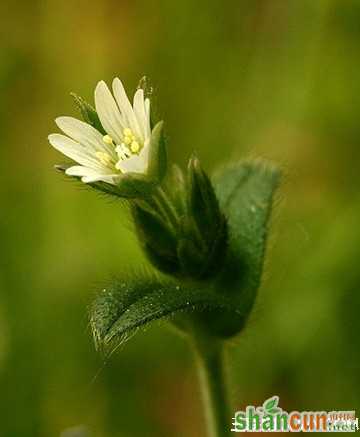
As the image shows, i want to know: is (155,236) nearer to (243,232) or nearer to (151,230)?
(151,230)

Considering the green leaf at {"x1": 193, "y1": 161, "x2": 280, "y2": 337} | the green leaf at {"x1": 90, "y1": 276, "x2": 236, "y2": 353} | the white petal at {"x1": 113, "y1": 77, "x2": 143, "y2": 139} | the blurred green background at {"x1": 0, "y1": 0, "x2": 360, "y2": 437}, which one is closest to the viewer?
the green leaf at {"x1": 90, "y1": 276, "x2": 236, "y2": 353}

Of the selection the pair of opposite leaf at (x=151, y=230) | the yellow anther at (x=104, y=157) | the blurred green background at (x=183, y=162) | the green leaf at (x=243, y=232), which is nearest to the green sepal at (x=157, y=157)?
the pair of opposite leaf at (x=151, y=230)

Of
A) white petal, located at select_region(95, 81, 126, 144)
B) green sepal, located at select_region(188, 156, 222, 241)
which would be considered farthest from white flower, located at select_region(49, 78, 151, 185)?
green sepal, located at select_region(188, 156, 222, 241)

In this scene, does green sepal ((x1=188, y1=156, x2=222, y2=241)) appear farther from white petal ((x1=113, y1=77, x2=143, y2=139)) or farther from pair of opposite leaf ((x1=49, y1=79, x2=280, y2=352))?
white petal ((x1=113, y1=77, x2=143, y2=139))

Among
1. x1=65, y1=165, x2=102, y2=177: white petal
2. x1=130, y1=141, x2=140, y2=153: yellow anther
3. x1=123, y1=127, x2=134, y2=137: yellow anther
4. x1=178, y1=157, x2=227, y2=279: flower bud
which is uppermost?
x1=123, y1=127, x2=134, y2=137: yellow anther

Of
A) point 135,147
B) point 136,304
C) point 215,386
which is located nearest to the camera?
point 136,304

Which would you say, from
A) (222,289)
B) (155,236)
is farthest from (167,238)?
(222,289)

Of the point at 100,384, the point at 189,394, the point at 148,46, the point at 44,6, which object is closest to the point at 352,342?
the point at 189,394
